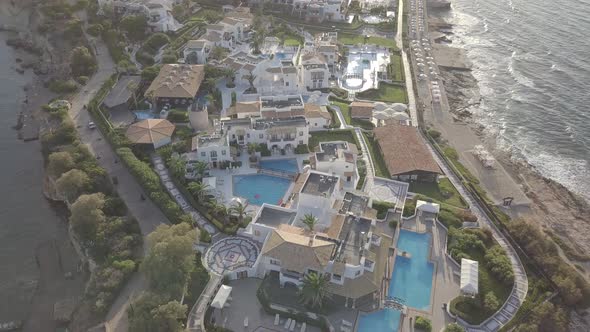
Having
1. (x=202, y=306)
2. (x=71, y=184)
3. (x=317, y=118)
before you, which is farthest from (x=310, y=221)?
(x=71, y=184)

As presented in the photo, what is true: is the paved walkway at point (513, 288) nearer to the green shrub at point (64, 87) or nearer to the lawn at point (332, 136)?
the lawn at point (332, 136)

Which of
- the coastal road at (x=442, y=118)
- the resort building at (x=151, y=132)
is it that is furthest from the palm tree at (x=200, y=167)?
the coastal road at (x=442, y=118)

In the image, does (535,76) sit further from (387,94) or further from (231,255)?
(231,255)

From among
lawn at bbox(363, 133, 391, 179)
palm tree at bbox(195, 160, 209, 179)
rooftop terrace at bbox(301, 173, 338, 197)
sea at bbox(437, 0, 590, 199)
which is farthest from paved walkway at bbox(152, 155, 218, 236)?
sea at bbox(437, 0, 590, 199)


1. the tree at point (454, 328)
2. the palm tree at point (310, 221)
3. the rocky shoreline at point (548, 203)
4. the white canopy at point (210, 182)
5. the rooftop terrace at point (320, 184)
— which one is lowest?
the rocky shoreline at point (548, 203)

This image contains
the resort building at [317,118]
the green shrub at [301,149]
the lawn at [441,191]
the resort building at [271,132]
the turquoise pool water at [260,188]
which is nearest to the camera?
the turquoise pool water at [260,188]

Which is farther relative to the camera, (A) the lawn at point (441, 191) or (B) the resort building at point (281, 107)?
(B) the resort building at point (281, 107)
